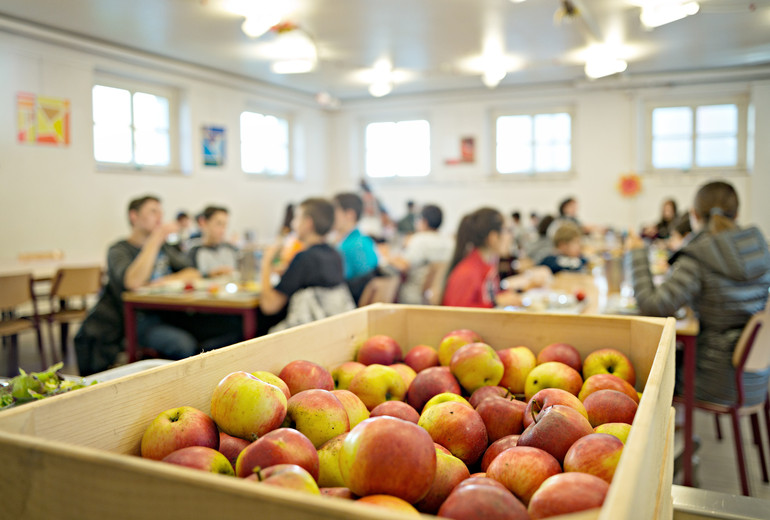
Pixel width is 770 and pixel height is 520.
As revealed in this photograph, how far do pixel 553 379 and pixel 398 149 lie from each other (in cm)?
1196

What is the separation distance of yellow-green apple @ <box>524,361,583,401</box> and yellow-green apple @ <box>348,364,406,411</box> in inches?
8.9

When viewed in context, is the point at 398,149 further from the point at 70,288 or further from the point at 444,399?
the point at 444,399

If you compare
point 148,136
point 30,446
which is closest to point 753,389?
A: point 30,446

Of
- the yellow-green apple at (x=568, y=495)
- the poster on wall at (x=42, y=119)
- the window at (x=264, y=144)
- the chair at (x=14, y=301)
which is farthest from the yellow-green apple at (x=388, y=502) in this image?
the window at (x=264, y=144)

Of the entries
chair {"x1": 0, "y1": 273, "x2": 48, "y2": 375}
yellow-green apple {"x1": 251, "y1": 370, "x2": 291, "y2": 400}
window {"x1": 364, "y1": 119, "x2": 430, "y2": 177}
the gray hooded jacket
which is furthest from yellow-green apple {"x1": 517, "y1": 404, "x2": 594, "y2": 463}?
window {"x1": 364, "y1": 119, "x2": 430, "y2": 177}

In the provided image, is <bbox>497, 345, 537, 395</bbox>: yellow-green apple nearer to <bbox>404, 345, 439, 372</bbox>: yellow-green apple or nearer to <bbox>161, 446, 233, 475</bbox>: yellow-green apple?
<bbox>404, 345, 439, 372</bbox>: yellow-green apple

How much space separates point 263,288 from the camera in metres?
3.52

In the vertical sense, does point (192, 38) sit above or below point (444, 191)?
above

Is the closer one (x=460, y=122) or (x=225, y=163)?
(x=225, y=163)

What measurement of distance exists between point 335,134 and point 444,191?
2688mm

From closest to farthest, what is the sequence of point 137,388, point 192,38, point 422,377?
1. point 137,388
2. point 422,377
3. point 192,38

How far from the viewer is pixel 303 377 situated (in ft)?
3.32

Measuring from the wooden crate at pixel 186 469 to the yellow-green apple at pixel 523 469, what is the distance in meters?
0.12

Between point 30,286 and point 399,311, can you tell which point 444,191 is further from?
point 399,311
